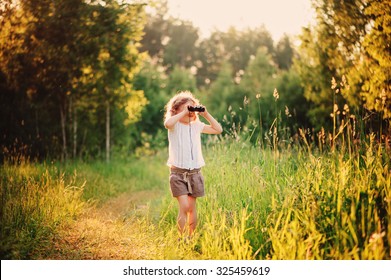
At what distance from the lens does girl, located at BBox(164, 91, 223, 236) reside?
12.2ft

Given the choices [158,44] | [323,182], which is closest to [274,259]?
Answer: [323,182]

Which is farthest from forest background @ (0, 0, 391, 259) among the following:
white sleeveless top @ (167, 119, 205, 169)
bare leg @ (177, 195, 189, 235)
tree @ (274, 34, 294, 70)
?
tree @ (274, 34, 294, 70)

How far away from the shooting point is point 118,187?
683 cm

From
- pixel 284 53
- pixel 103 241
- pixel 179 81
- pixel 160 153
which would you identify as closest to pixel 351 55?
pixel 103 241

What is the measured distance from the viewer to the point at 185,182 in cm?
374

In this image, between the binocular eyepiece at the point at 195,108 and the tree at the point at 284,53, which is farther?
the tree at the point at 284,53

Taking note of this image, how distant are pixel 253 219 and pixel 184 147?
3.24 feet

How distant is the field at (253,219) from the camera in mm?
2850

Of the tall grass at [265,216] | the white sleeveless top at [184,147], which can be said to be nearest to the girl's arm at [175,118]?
the white sleeveless top at [184,147]

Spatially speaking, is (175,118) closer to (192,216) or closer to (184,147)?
(184,147)

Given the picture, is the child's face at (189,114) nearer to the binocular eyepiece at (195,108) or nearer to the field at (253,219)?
the binocular eyepiece at (195,108)

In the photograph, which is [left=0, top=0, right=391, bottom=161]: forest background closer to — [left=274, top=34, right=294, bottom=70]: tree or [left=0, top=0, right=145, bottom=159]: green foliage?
[left=0, top=0, right=145, bottom=159]: green foliage

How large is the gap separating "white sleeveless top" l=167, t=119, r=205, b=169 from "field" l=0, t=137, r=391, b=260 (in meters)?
0.54
